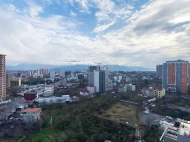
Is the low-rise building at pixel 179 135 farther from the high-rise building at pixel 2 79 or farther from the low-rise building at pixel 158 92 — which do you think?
the high-rise building at pixel 2 79

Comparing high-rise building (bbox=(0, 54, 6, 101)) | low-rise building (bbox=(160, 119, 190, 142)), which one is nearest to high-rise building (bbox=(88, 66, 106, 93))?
high-rise building (bbox=(0, 54, 6, 101))

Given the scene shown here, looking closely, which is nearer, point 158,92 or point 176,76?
point 158,92

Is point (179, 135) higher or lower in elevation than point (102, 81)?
lower

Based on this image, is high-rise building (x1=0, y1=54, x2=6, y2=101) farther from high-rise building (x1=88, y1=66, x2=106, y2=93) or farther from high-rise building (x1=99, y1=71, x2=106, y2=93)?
high-rise building (x1=99, y1=71, x2=106, y2=93)

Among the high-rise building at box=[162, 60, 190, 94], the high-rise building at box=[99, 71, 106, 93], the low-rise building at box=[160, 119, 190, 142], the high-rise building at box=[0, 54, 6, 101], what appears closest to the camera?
the low-rise building at box=[160, 119, 190, 142]

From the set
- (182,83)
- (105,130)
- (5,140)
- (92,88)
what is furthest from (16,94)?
(182,83)

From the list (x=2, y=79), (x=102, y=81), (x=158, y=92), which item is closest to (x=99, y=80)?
(x=102, y=81)

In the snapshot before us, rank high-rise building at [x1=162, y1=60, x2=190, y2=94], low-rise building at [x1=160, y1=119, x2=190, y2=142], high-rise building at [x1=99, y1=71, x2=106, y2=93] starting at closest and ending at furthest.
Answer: low-rise building at [x1=160, y1=119, x2=190, y2=142] < high-rise building at [x1=162, y1=60, x2=190, y2=94] < high-rise building at [x1=99, y1=71, x2=106, y2=93]

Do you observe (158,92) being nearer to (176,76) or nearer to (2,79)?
(176,76)
